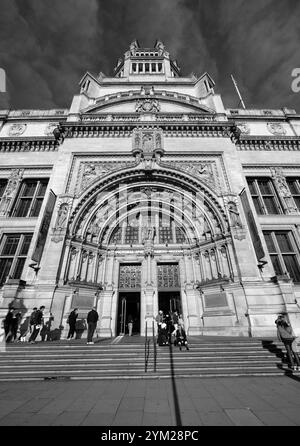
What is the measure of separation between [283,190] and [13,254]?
66.8 feet

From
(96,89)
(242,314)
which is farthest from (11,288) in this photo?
(96,89)

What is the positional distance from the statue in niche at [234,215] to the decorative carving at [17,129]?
20.1 meters

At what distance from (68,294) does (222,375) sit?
872cm

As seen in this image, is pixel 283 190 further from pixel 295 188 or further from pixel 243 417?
pixel 243 417

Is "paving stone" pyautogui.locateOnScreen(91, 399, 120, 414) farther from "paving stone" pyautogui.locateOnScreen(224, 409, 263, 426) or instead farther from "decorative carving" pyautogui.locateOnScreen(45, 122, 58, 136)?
"decorative carving" pyautogui.locateOnScreen(45, 122, 58, 136)

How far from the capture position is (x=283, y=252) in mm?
13859

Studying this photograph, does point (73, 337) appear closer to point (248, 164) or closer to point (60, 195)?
point (60, 195)

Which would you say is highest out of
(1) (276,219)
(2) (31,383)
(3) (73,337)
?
(1) (276,219)

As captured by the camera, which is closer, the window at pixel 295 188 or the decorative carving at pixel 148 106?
the window at pixel 295 188

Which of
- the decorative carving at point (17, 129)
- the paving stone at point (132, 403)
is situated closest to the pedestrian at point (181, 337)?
the paving stone at point (132, 403)

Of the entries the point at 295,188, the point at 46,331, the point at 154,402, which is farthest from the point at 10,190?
the point at 295,188

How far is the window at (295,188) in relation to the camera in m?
15.8

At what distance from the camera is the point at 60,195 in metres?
14.1

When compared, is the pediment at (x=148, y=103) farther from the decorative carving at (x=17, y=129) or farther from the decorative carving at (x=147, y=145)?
the decorative carving at (x=17, y=129)
